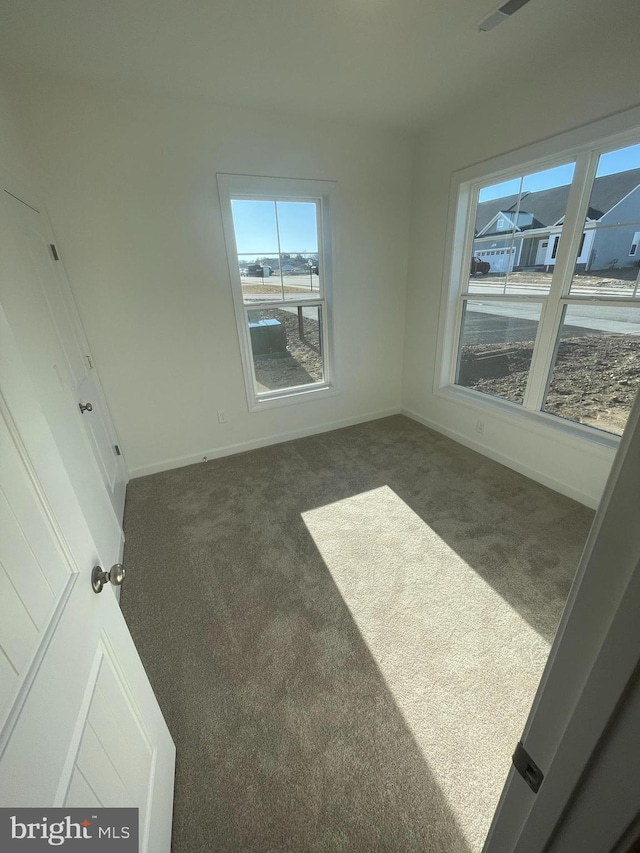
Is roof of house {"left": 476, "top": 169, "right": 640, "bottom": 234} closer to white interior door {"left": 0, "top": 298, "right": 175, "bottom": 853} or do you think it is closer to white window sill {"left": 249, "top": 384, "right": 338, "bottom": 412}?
white window sill {"left": 249, "top": 384, "right": 338, "bottom": 412}

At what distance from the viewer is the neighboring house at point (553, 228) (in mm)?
1886

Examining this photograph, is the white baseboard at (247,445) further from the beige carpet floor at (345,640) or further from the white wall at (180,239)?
the beige carpet floor at (345,640)

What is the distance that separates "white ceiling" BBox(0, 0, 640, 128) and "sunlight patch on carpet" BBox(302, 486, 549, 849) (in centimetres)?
263

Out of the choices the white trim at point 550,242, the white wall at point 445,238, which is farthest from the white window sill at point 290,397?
the white trim at point 550,242

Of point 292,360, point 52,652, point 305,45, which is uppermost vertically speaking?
point 305,45

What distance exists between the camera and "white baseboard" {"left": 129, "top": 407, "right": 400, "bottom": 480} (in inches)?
114

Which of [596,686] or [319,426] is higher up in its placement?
[596,686]

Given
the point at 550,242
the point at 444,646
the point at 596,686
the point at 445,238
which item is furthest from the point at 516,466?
the point at 596,686

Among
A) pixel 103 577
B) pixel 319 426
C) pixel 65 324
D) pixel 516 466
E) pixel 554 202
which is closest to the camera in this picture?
pixel 103 577

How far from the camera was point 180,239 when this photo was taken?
8.00 feet

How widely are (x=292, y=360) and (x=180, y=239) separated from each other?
1.30 m

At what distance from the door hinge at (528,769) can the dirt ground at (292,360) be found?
114 inches

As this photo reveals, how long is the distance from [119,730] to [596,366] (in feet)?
9.43

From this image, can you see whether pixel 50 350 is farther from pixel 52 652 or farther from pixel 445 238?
pixel 445 238
